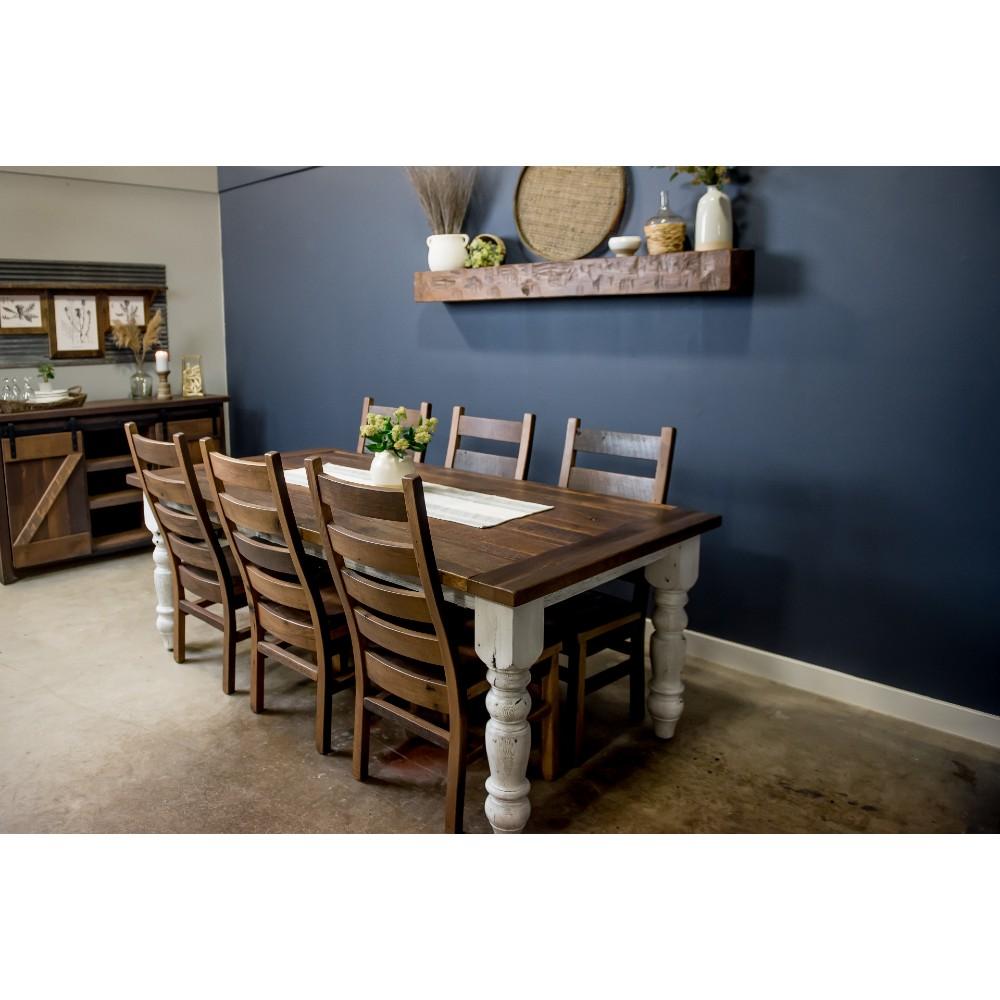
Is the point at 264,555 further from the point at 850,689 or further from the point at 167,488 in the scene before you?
the point at 850,689

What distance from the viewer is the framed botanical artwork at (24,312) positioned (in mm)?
4707

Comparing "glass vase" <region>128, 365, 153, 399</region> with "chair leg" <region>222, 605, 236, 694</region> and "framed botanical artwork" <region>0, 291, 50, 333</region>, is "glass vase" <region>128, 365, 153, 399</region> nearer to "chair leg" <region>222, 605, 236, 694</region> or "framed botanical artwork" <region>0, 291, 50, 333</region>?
"framed botanical artwork" <region>0, 291, 50, 333</region>

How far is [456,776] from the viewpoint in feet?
7.20

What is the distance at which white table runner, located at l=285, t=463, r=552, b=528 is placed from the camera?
2594mm

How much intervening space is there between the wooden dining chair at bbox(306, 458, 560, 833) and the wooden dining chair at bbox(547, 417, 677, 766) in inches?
5.3

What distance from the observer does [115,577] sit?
14.8ft

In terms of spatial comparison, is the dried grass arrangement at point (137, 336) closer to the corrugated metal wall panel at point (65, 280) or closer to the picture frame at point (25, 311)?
the corrugated metal wall panel at point (65, 280)

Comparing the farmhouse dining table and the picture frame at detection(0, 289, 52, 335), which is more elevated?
the picture frame at detection(0, 289, 52, 335)

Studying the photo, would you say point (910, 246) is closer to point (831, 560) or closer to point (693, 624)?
point (831, 560)

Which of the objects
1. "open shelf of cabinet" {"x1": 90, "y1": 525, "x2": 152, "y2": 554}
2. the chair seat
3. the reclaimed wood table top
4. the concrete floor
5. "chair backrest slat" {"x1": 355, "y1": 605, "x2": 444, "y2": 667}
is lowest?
the concrete floor

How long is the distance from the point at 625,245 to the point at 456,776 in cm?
212

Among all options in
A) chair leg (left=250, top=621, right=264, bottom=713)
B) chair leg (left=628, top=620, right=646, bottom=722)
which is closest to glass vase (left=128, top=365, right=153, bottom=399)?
chair leg (left=250, top=621, right=264, bottom=713)

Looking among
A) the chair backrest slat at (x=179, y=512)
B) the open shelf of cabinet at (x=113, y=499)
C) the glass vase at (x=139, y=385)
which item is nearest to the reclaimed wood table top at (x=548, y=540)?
the chair backrest slat at (x=179, y=512)

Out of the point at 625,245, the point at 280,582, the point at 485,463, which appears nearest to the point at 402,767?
the point at 280,582
